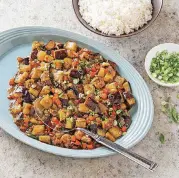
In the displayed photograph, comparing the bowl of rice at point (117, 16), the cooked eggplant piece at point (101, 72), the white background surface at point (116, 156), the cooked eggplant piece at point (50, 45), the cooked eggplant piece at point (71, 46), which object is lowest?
the white background surface at point (116, 156)

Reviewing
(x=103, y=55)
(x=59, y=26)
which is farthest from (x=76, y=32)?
(x=103, y=55)

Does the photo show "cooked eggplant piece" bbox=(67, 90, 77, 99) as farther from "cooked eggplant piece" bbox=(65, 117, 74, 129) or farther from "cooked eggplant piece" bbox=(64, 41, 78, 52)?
"cooked eggplant piece" bbox=(64, 41, 78, 52)

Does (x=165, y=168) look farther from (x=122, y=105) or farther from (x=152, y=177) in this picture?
(x=122, y=105)

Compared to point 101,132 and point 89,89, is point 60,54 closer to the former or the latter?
point 89,89

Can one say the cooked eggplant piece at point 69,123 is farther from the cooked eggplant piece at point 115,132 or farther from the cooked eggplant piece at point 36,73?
the cooked eggplant piece at point 36,73

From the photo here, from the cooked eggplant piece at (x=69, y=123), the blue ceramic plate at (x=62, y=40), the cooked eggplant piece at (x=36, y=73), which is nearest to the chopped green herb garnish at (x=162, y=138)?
the blue ceramic plate at (x=62, y=40)

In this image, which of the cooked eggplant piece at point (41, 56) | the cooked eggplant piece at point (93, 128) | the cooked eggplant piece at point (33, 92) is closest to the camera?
the cooked eggplant piece at point (93, 128)

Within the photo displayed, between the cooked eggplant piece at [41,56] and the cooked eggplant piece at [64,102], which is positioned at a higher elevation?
the cooked eggplant piece at [41,56]
